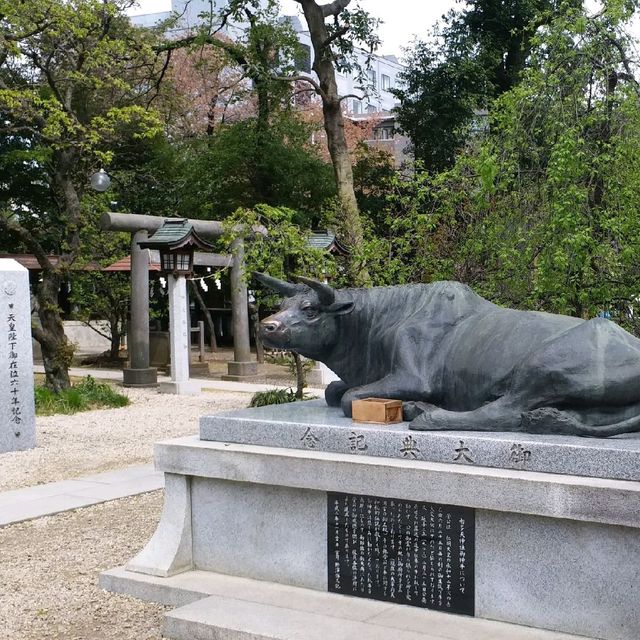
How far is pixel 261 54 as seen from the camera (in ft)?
68.9

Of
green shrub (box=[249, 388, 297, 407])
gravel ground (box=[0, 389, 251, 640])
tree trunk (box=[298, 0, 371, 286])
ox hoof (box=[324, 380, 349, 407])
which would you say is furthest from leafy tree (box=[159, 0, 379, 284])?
ox hoof (box=[324, 380, 349, 407])

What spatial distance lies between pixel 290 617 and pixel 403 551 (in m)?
0.67

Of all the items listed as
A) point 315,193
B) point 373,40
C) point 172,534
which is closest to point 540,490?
point 172,534

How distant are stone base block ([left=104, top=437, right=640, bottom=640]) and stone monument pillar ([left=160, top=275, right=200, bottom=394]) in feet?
39.9

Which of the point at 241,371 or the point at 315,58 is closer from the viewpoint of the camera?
the point at 315,58

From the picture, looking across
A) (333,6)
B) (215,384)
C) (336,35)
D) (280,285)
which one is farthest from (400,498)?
(333,6)

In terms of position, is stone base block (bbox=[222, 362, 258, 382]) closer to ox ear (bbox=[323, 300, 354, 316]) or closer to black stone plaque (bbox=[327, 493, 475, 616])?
ox ear (bbox=[323, 300, 354, 316])

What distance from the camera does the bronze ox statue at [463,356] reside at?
4488 millimetres

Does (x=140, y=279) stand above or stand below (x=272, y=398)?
above

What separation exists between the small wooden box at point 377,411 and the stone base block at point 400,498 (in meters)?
0.32

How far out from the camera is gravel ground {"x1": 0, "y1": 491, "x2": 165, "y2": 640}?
513 centimetres

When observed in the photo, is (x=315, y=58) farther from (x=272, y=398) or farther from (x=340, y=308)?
(x=340, y=308)

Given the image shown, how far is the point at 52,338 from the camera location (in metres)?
15.3

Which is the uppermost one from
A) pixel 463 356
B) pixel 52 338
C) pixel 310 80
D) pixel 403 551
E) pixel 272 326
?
pixel 310 80
